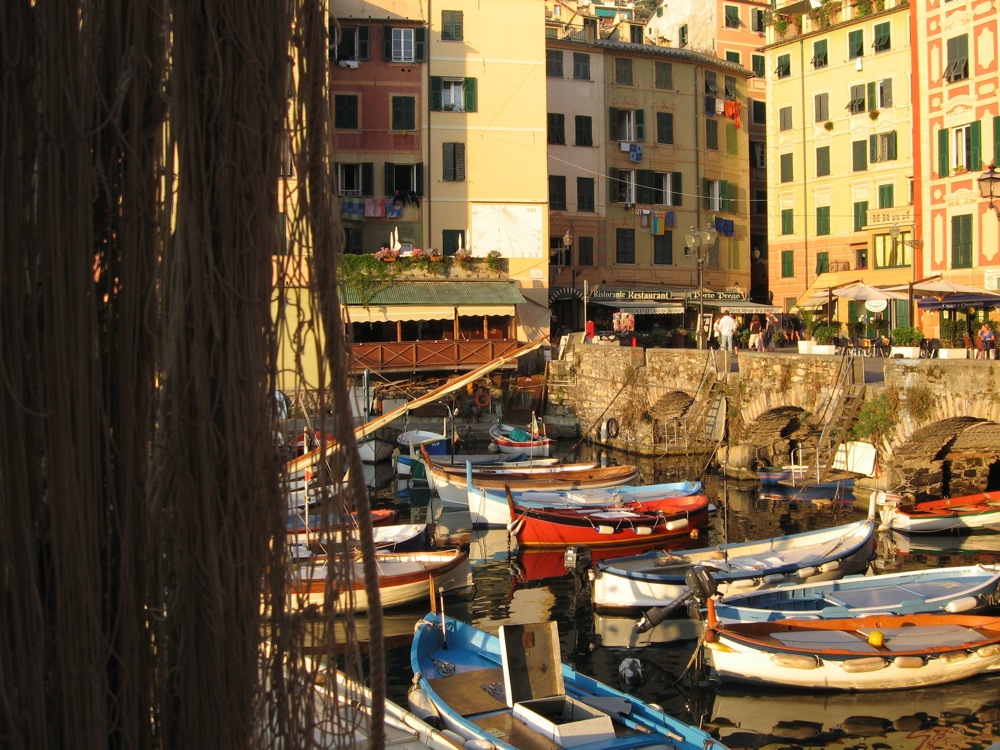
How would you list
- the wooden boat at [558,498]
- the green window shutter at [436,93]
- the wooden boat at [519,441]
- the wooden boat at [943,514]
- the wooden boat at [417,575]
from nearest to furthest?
the wooden boat at [417,575], the wooden boat at [943,514], the wooden boat at [558,498], the wooden boat at [519,441], the green window shutter at [436,93]

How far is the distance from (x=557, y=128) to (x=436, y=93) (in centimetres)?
826

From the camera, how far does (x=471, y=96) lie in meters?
37.4

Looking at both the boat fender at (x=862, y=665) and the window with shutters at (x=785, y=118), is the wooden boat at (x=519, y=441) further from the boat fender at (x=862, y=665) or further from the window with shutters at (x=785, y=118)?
the window with shutters at (x=785, y=118)

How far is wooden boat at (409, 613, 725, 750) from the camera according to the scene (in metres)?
8.66

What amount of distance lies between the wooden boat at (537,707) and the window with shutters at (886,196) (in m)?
34.8

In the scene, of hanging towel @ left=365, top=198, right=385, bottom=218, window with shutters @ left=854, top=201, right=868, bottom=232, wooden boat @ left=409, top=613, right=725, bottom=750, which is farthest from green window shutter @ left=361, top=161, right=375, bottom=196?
wooden boat @ left=409, top=613, right=725, bottom=750

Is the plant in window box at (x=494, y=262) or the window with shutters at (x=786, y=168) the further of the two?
the window with shutters at (x=786, y=168)

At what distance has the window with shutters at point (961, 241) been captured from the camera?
106ft

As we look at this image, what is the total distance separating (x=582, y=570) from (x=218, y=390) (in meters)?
14.2

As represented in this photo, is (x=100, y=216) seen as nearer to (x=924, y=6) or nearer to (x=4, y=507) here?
(x=4, y=507)

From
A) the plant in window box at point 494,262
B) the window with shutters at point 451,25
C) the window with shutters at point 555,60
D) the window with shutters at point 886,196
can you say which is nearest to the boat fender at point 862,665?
the plant in window box at point 494,262

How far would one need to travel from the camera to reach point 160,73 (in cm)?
258

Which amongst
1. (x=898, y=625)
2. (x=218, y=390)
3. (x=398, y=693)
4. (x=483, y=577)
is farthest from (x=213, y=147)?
(x=483, y=577)

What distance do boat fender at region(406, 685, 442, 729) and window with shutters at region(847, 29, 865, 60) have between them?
38.0m
